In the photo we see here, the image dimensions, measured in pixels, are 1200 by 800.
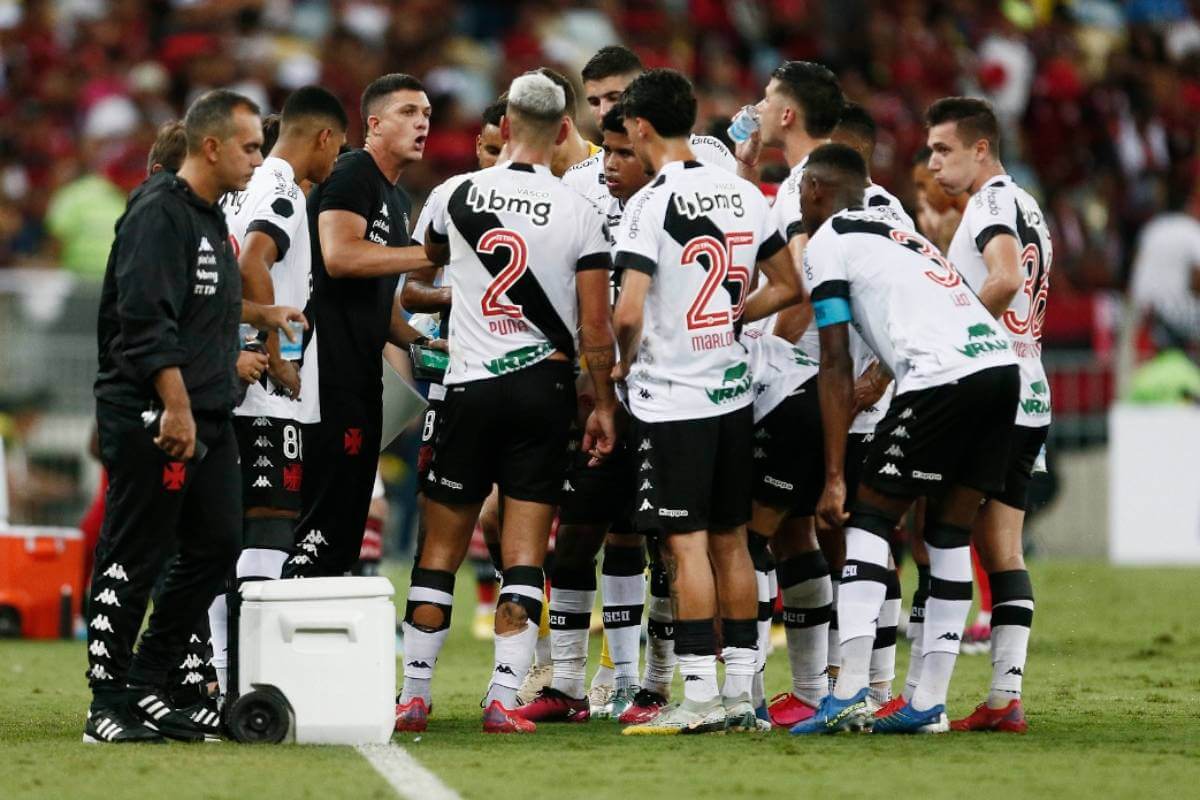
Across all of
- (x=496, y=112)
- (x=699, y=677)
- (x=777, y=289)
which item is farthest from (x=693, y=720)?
(x=496, y=112)

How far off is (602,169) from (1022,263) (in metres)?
2.00

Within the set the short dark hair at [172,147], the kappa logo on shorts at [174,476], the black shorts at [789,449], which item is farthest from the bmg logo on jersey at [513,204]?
the kappa logo on shorts at [174,476]

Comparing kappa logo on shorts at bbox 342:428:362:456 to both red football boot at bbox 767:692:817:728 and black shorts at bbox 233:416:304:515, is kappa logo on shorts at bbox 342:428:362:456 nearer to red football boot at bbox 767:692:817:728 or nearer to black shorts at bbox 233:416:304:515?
black shorts at bbox 233:416:304:515

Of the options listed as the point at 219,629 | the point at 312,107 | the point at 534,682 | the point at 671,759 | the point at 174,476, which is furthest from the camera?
the point at 534,682

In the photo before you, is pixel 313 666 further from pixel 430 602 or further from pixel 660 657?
pixel 660 657

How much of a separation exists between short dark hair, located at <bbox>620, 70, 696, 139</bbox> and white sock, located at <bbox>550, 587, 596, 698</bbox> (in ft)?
6.92

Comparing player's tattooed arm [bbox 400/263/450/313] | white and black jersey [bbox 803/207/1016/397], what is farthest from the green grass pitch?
player's tattooed arm [bbox 400/263/450/313]

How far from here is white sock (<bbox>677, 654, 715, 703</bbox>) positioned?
25.5 feet

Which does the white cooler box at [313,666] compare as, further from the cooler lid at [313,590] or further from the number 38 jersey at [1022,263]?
the number 38 jersey at [1022,263]

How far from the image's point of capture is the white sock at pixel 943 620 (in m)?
7.82

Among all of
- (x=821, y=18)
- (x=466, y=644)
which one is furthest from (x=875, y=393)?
(x=821, y=18)

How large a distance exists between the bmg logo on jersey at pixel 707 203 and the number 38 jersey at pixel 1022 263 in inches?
45.8

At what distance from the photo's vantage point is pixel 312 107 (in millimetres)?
8578

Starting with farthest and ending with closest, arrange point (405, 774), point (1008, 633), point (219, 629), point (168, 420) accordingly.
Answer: point (219, 629), point (1008, 633), point (168, 420), point (405, 774)
